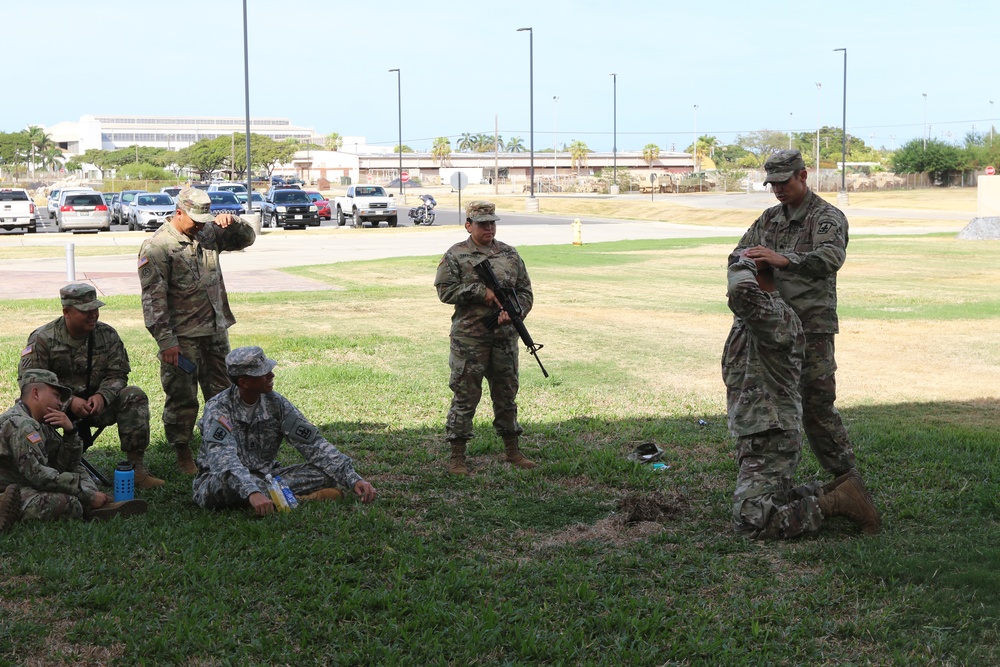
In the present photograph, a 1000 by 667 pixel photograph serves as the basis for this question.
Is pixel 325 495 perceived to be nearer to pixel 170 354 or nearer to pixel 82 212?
pixel 170 354

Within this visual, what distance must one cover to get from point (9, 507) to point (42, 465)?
30 cm

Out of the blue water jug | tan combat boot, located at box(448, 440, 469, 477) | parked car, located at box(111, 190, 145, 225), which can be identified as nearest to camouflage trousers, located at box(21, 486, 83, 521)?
the blue water jug

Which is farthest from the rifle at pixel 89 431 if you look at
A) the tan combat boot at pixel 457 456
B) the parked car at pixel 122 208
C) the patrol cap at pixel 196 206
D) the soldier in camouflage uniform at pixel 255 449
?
the parked car at pixel 122 208

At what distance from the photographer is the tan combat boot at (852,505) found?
6.15 metres

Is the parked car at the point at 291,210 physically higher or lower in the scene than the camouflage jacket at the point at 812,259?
higher

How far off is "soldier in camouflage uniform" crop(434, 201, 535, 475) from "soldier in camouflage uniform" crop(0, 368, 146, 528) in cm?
233

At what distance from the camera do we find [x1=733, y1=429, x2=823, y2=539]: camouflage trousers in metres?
6.05

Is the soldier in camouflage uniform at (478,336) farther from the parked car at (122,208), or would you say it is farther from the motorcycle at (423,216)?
the parked car at (122,208)

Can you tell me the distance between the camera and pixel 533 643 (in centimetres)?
472

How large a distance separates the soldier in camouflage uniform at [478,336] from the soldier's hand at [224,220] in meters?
1.57

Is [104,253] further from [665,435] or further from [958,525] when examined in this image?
[958,525]

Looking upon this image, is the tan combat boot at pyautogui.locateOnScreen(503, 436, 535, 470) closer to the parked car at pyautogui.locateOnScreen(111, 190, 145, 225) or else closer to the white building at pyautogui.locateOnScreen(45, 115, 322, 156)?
the parked car at pyautogui.locateOnScreen(111, 190, 145, 225)

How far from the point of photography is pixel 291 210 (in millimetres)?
45656

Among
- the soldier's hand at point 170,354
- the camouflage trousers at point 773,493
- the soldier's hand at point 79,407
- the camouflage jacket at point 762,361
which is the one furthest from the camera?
the soldier's hand at point 170,354
